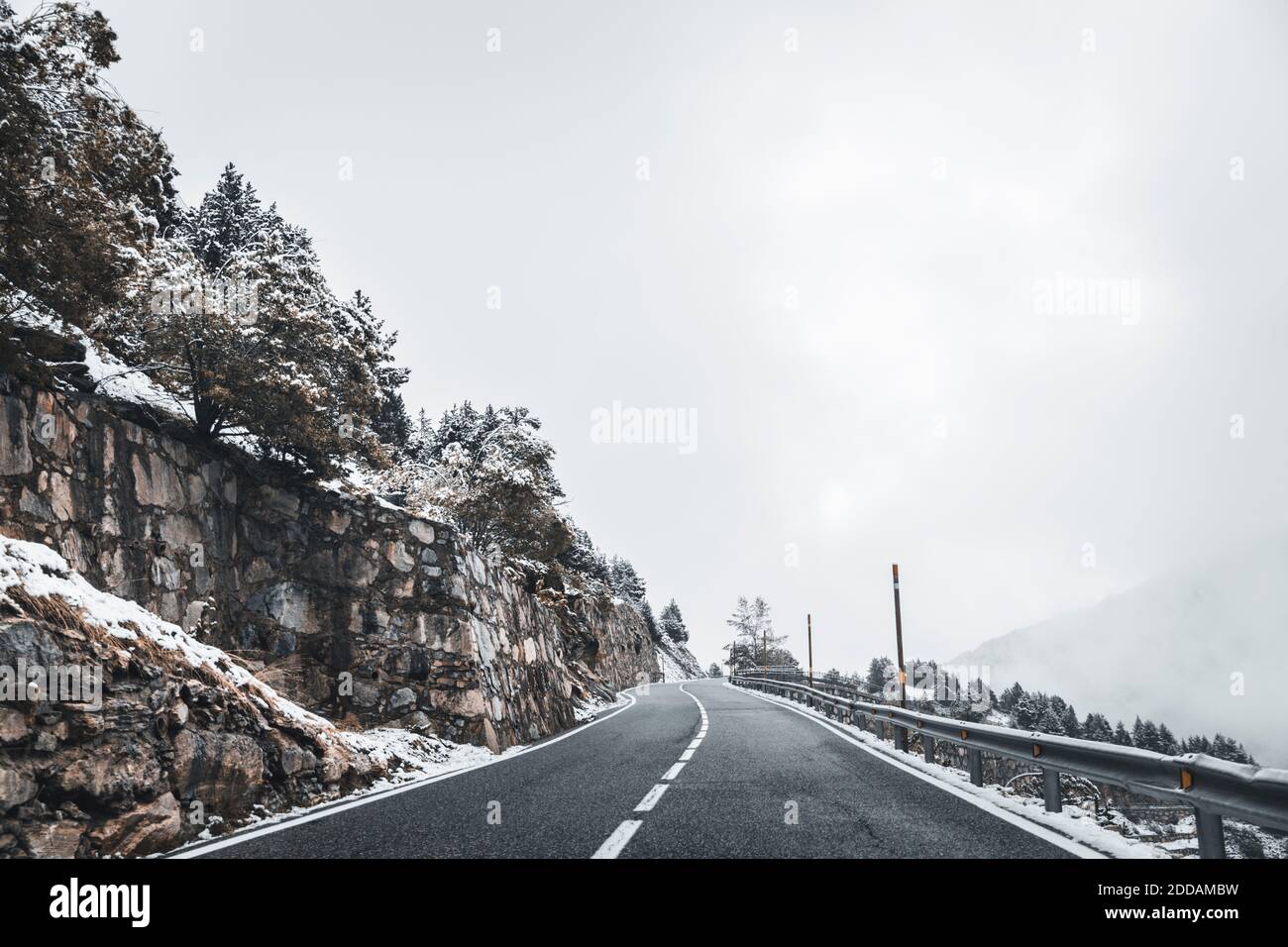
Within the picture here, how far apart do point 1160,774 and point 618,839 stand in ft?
12.7

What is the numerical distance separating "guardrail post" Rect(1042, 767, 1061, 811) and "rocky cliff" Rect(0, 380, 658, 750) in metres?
9.68

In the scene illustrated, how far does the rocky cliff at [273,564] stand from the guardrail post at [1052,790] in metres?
9.68

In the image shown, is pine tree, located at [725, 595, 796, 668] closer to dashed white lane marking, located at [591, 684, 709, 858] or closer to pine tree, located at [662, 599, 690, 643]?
pine tree, located at [662, 599, 690, 643]

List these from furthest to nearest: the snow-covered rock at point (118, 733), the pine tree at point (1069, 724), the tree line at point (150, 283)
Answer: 1. the pine tree at point (1069, 724)
2. the tree line at point (150, 283)
3. the snow-covered rock at point (118, 733)

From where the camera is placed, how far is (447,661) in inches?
527

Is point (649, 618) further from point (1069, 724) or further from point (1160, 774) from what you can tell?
point (1160, 774)

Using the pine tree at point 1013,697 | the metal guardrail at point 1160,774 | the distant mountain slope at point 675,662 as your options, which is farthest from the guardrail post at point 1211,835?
the distant mountain slope at point 675,662

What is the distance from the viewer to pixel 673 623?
116 metres

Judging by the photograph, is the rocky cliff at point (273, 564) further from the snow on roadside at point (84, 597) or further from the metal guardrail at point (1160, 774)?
the metal guardrail at point (1160, 774)

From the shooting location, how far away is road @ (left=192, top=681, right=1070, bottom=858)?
4910 mm

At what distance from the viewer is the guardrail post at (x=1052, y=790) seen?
6.20 meters

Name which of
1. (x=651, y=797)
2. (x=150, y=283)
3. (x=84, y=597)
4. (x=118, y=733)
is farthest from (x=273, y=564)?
(x=651, y=797)
